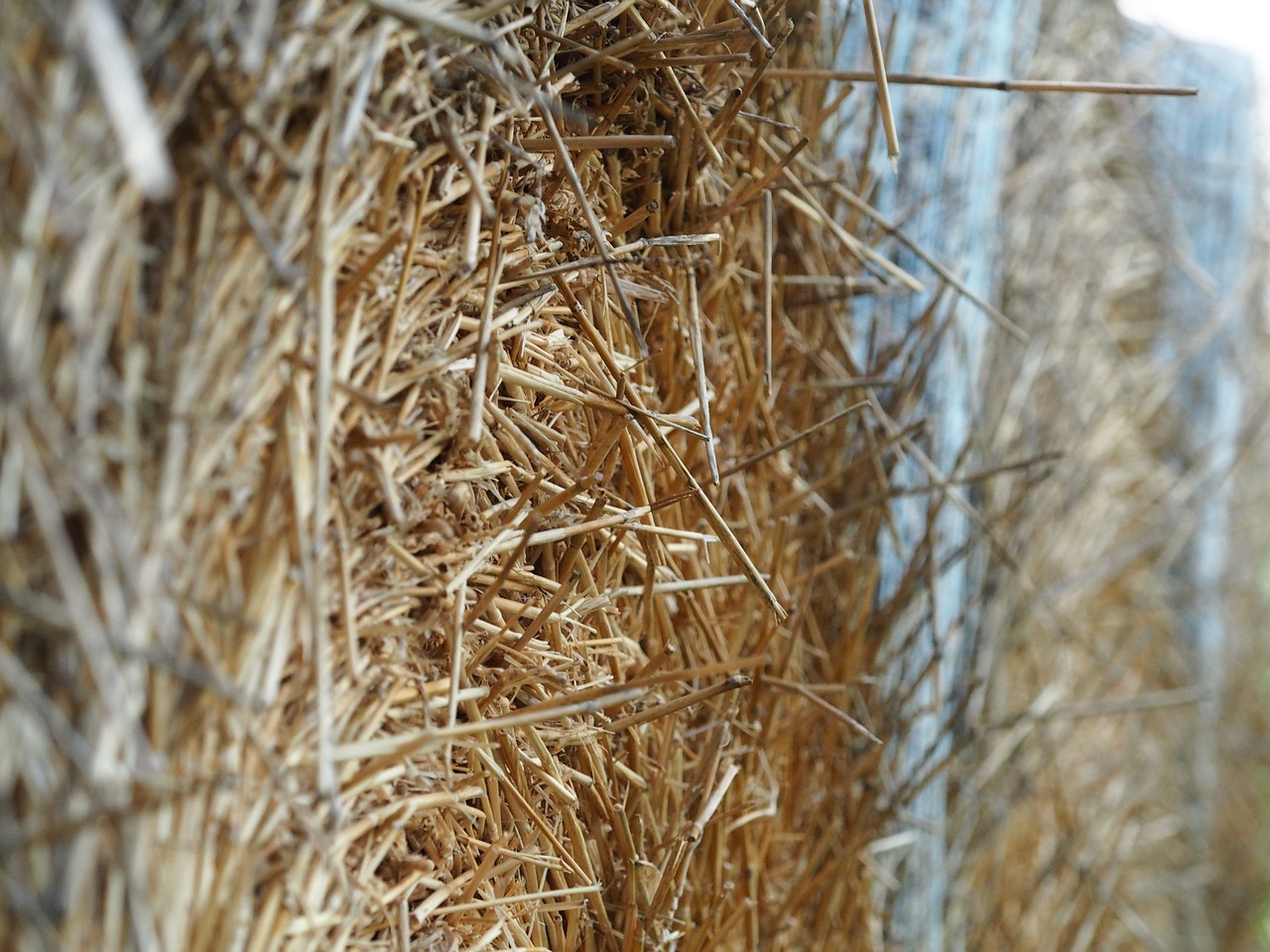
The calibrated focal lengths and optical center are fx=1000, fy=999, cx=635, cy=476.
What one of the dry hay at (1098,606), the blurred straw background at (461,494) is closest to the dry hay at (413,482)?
the blurred straw background at (461,494)

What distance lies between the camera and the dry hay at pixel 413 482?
35cm

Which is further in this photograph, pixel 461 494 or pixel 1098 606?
pixel 1098 606

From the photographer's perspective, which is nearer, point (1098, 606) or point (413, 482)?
point (413, 482)

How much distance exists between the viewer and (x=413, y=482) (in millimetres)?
553

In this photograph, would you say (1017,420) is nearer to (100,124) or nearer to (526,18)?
(526,18)

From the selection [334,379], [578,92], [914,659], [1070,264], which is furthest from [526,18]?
[1070,264]

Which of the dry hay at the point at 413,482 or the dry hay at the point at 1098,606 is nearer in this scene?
the dry hay at the point at 413,482

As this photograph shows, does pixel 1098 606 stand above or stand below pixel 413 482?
below

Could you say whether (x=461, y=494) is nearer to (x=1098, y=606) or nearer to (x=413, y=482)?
(x=413, y=482)

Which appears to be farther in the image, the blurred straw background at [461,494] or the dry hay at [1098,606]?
the dry hay at [1098,606]

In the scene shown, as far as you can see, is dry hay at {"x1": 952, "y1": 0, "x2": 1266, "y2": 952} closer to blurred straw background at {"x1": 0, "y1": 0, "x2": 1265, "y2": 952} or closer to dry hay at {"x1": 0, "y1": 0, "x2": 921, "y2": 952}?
blurred straw background at {"x1": 0, "y1": 0, "x2": 1265, "y2": 952}

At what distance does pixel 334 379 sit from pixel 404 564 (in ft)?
0.38

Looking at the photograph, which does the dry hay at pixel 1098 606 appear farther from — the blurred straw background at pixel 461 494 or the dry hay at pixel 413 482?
the dry hay at pixel 413 482

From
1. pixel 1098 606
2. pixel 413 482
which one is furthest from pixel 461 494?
pixel 1098 606
